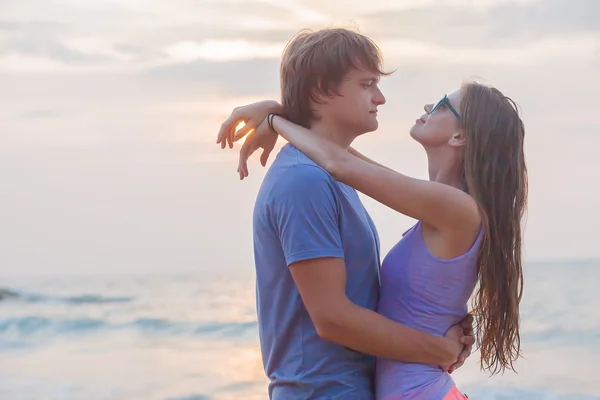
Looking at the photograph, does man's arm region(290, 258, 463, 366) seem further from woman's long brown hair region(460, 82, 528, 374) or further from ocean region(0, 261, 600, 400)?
ocean region(0, 261, 600, 400)

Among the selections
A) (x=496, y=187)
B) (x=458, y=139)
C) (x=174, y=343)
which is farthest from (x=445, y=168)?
(x=174, y=343)

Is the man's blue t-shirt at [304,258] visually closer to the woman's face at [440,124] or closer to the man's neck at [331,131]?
the man's neck at [331,131]

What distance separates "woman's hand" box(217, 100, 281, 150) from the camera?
11.0 feet

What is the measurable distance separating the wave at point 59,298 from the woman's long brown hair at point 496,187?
22486 millimetres

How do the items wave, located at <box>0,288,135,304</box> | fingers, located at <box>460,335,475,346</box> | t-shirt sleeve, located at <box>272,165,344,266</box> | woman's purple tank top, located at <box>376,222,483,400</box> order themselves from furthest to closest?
wave, located at <box>0,288,135,304</box>
fingers, located at <box>460,335,475,346</box>
woman's purple tank top, located at <box>376,222,483,400</box>
t-shirt sleeve, located at <box>272,165,344,266</box>

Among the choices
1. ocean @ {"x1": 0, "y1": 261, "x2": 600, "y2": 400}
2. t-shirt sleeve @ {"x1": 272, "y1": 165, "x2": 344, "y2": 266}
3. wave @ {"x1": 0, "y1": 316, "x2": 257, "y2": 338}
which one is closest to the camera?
t-shirt sleeve @ {"x1": 272, "y1": 165, "x2": 344, "y2": 266}

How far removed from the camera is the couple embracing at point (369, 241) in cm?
279

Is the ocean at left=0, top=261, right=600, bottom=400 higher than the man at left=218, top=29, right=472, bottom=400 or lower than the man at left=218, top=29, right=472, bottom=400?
lower

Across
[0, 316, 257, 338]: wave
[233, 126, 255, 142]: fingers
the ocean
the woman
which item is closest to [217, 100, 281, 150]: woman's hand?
[233, 126, 255, 142]: fingers

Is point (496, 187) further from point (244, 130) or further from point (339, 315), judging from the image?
point (244, 130)

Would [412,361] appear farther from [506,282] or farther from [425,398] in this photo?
[506,282]

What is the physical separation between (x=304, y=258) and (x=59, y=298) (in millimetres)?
24245

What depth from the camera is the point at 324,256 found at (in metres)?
2.73

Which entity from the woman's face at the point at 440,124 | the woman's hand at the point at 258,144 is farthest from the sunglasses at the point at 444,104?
the woman's hand at the point at 258,144
